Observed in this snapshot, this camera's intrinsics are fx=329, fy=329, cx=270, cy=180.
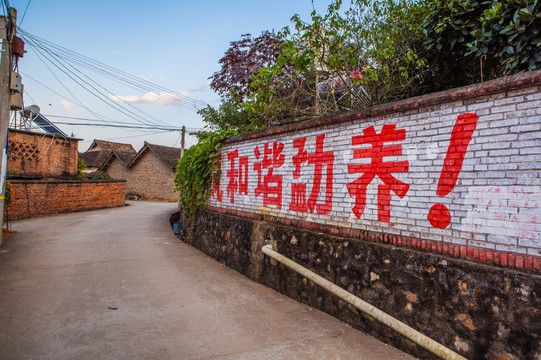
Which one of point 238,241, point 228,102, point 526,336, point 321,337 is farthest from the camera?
point 228,102

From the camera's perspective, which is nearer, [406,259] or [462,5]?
[406,259]

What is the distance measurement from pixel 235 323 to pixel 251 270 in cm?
202

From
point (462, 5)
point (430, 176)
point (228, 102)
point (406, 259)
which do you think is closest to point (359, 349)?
point (406, 259)

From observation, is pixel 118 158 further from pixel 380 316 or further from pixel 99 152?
pixel 380 316

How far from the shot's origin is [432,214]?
330 cm

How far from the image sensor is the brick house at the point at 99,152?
41.1 m

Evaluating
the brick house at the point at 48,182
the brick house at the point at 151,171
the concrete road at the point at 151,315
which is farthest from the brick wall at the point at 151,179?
the concrete road at the point at 151,315

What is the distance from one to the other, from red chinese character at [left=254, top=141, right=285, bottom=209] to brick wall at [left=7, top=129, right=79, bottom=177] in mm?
16751

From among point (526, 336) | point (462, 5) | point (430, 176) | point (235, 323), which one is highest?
point (462, 5)

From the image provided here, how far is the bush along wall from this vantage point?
8.78ft

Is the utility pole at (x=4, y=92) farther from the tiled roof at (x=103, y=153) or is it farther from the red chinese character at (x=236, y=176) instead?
the tiled roof at (x=103, y=153)

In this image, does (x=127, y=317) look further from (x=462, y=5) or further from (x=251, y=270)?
(x=462, y=5)

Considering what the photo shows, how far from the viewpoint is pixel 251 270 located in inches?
234

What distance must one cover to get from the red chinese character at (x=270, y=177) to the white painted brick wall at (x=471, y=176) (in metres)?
1.29
